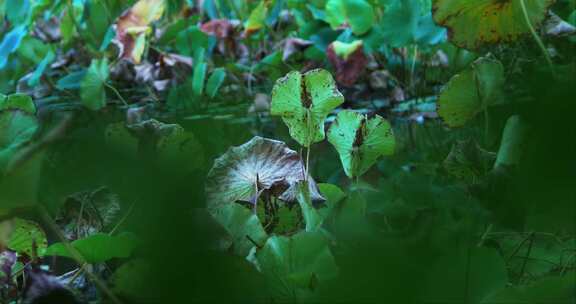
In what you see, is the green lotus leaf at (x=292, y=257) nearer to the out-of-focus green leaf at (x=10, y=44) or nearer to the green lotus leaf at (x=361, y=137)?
the green lotus leaf at (x=361, y=137)

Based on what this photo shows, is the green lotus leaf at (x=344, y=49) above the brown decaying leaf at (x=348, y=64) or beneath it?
above

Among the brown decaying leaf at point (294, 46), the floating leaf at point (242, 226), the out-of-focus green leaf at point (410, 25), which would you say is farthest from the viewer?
the brown decaying leaf at point (294, 46)

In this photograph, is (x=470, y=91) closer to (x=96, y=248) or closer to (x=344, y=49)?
(x=96, y=248)

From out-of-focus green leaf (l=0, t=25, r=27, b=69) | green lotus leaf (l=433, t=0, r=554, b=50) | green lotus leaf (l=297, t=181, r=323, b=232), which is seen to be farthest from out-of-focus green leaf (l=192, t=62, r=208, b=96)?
green lotus leaf (l=297, t=181, r=323, b=232)

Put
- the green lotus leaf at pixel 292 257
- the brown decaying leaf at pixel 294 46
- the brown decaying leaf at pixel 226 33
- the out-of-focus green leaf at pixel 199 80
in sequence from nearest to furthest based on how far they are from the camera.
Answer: the green lotus leaf at pixel 292 257
the out-of-focus green leaf at pixel 199 80
the brown decaying leaf at pixel 294 46
the brown decaying leaf at pixel 226 33

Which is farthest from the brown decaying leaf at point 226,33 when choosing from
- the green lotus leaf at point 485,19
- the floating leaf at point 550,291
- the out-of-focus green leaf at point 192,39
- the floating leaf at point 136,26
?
the floating leaf at point 550,291

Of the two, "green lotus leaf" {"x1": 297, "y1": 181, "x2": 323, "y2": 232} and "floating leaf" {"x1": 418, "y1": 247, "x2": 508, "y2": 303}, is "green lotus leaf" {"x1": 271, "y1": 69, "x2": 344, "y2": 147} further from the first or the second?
"floating leaf" {"x1": 418, "y1": 247, "x2": 508, "y2": 303}
